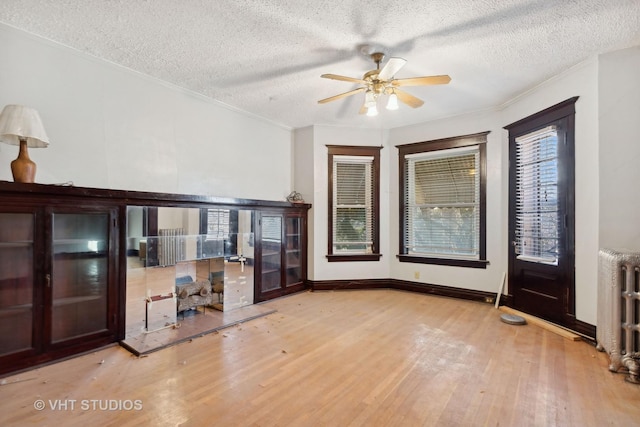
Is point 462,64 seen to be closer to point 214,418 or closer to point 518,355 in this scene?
point 518,355

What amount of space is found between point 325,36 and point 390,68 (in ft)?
2.08

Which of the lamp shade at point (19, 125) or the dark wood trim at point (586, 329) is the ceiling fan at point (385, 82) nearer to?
the lamp shade at point (19, 125)

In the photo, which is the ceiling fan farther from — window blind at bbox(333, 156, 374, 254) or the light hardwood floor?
the light hardwood floor

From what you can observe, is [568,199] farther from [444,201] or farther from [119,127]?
[119,127]

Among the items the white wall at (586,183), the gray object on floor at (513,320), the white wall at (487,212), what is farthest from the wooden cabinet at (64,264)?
the white wall at (586,183)

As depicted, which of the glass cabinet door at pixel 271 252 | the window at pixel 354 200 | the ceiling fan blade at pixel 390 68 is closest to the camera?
the ceiling fan blade at pixel 390 68

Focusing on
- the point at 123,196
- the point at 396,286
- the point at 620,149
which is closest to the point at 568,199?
the point at 620,149

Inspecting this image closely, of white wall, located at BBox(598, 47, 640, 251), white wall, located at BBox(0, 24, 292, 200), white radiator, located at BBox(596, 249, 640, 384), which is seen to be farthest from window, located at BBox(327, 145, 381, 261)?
white radiator, located at BBox(596, 249, 640, 384)

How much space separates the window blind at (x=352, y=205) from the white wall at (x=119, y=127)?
1.49 m

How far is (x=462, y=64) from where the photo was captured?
3.12 m

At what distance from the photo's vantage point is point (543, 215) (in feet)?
11.7

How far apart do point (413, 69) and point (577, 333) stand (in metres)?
3.22

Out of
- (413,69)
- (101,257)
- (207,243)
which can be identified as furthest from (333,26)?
(101,257)

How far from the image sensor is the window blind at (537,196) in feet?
11.3
